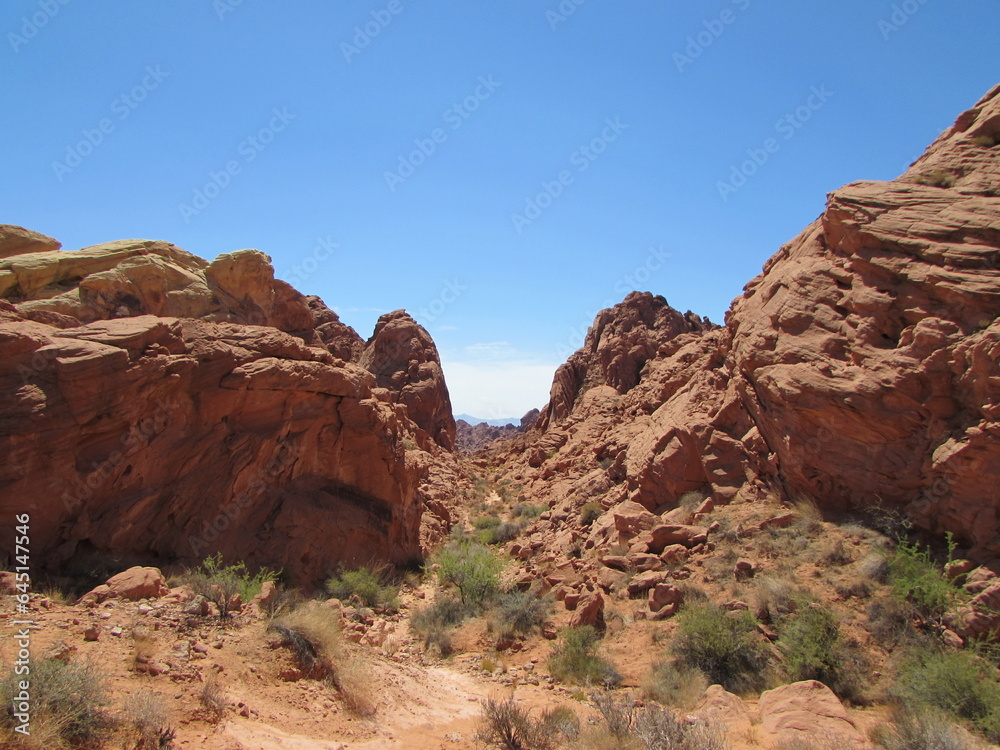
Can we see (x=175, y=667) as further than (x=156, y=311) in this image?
No

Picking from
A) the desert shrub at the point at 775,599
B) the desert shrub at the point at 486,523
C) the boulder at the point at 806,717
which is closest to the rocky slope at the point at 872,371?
the desert shrub at the point at 775,599

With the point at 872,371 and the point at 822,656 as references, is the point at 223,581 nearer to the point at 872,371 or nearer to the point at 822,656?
the point at 822,656

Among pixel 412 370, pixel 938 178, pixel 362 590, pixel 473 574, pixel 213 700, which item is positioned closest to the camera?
pixel 213 700

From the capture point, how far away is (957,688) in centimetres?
795

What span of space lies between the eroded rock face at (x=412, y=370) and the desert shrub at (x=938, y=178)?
1082 inches

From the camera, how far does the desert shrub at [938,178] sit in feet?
44.7

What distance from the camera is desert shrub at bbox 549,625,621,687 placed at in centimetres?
991

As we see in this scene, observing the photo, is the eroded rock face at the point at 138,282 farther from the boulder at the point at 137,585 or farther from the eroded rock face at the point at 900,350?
the eroded rock face at the point at 900,350

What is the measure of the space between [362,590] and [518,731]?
7.34m

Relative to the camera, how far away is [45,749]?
4828mm

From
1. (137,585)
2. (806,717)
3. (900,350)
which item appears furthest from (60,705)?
(900,350)

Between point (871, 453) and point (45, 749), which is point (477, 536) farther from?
point (45, 749)

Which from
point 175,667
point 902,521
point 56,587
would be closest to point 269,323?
point 56,587

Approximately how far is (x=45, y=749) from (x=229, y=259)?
2043cm
